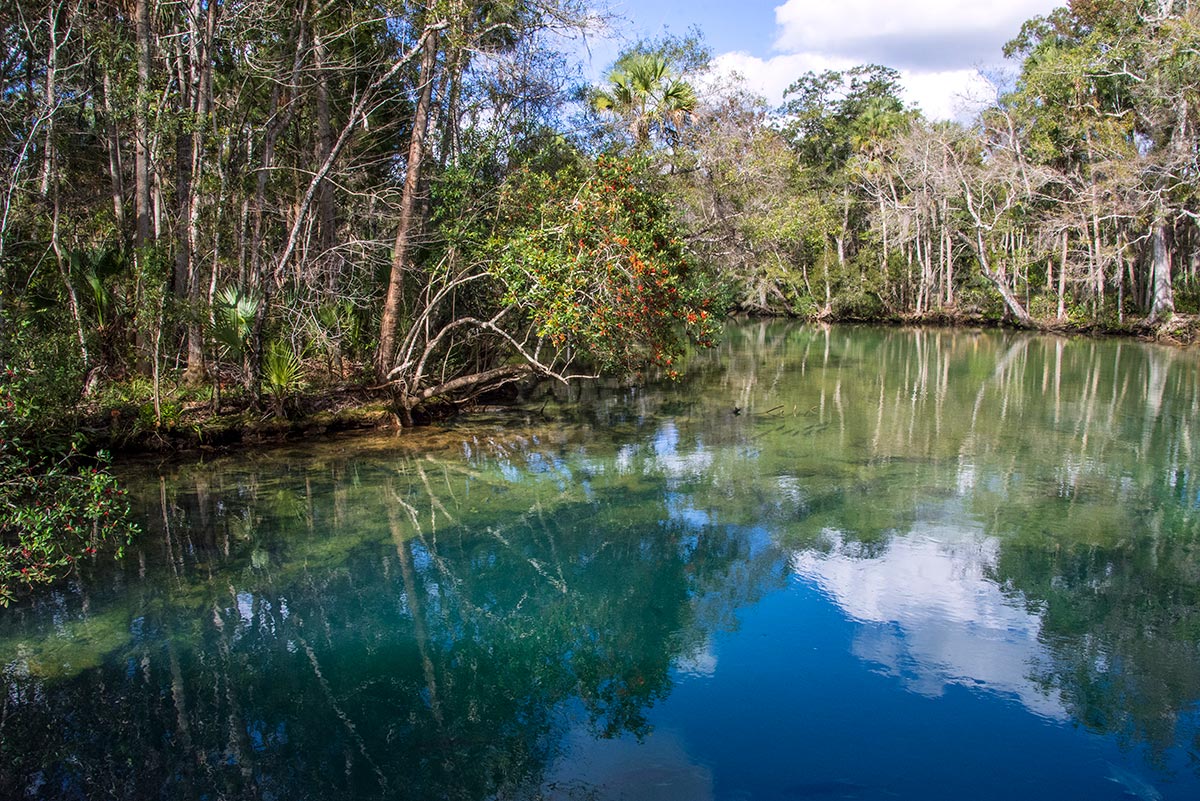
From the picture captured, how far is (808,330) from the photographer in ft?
121

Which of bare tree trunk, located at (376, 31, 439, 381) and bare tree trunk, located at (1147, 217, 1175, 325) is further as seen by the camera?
bare tree trunk, located at (1147, 217, 1175, 325)

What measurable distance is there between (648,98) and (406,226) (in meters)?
9.90

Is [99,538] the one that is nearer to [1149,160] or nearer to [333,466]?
[333,466]

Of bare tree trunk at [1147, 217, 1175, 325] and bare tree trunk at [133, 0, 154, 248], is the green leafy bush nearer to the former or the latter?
bare tree trunk at [133, 0, 154, 248]

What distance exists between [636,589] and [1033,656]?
3118mm

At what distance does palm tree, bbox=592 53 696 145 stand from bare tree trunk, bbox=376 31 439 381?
769 centimetres

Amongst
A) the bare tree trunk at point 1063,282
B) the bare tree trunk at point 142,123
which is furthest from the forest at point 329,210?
the bare tree trunk at point 1063,282

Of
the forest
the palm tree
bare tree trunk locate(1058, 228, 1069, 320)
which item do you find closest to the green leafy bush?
the forest

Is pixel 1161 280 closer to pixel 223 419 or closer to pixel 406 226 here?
pixel 406 226

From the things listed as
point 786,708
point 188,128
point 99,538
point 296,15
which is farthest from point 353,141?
point 786,708

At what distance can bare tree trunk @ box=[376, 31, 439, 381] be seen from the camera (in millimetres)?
13086

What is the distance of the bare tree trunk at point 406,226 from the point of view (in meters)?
13.1

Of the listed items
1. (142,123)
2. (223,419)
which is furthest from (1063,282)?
(142,123)

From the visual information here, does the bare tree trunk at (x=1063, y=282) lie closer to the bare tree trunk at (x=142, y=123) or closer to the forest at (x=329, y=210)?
the forest at (x=329, y=210)
